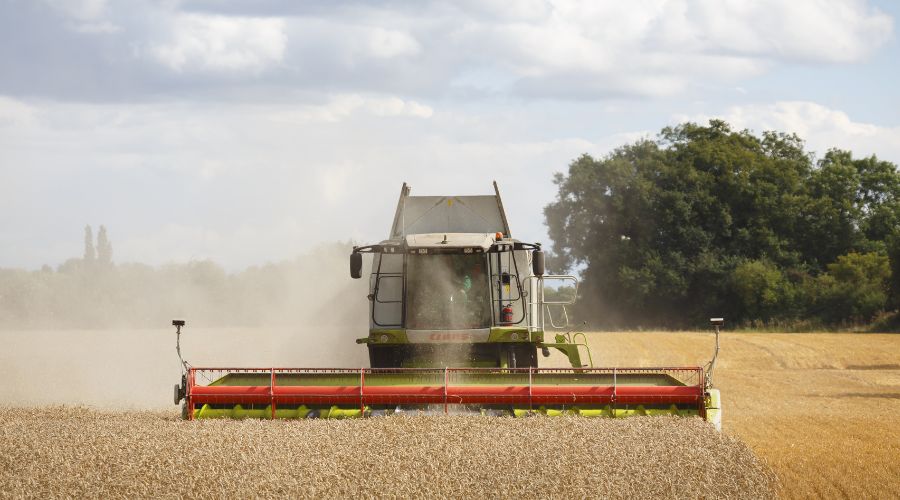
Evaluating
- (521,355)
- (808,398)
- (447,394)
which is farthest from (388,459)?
(808,398)

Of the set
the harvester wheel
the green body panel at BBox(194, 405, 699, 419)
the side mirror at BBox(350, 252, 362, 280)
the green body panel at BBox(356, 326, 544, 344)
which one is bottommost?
the green body panel at BBox(194, 405, 699, 419)

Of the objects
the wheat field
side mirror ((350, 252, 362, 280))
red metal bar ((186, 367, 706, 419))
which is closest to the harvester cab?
side mirror ((350, 252, 362, 280))

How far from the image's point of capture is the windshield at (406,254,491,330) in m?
13.9

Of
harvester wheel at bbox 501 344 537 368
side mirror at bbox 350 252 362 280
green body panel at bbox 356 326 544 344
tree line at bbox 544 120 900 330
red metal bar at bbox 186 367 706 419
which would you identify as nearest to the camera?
red metal bar at bbox 186 367 706 419

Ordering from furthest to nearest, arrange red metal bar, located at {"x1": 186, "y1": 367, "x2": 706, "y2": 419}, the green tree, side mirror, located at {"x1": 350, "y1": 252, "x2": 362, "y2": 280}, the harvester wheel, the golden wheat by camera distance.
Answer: the green tree → the harvester wheel → side mirror, located at {"x1": 350, "y1": 252, "x2": 362, "y2": 280} → red metal bar, located at {"x1": 186, "y1": 367, "x2": 706, "y2": 419} → the golden wheat

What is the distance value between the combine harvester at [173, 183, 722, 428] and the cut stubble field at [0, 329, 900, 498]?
51 centimetres

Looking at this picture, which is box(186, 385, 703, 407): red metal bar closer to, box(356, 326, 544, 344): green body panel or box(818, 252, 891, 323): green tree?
box(356, 326, 544, 344): green body panel

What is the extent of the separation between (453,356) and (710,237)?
133 ft

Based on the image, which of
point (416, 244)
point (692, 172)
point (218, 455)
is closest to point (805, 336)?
point (692, 172)

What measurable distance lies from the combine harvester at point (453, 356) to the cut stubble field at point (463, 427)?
0.51 m

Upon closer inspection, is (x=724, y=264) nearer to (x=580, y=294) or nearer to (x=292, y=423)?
(x=580, y=294)

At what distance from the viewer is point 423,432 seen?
1139cm

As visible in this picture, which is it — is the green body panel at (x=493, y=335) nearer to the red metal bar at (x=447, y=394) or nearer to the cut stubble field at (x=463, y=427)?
the red metal bar at (x=447, y=394)

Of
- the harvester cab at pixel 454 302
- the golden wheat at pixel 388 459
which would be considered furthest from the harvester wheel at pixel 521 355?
the golden wheat at pixel 388 459
